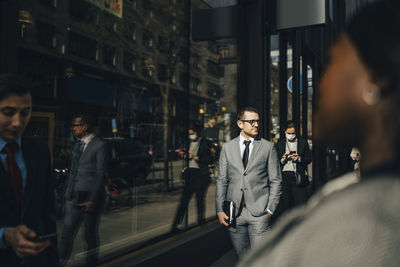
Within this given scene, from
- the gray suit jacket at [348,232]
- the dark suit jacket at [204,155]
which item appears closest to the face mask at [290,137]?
the dark suit jacket at [204,155]

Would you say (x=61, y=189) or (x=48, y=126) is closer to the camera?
(x=48, y=126)

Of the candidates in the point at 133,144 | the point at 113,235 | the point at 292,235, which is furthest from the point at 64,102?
the point at 292,235

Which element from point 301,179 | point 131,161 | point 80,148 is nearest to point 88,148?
point 80,148

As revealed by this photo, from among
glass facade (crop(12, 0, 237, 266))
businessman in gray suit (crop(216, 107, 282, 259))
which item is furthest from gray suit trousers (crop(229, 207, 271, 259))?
glass facade (crop(12, 0, 237, 266))

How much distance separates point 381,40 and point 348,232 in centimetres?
29

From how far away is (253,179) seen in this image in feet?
12.5

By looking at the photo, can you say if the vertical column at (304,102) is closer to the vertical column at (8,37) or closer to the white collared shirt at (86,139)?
the white collared shirt at (86,139)

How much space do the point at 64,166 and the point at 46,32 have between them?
145cm

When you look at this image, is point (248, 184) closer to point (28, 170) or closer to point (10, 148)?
point (28, 170)

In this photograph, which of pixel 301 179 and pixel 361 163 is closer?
pixel 361 163

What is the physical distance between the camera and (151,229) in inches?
230

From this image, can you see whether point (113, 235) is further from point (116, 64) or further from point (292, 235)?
point (292, 235)

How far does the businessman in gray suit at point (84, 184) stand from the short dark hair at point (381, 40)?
3.76 metres

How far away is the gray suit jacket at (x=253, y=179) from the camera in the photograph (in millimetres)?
3766
